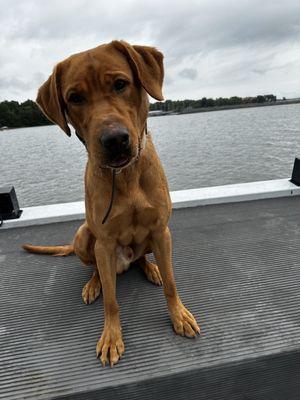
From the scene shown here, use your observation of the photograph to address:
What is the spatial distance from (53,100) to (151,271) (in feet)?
4.47

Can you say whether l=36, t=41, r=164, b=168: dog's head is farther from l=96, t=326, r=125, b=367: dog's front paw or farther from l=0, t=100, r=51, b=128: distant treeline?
l=0, t=100, r=51, b=128: distant treeline

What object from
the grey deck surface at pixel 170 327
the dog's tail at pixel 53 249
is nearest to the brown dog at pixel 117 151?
the grey deck surface at pixel 170 327

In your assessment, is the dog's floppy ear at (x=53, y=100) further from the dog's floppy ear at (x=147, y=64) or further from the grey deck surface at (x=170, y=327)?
the grey deck surface at (x=170, y=327)

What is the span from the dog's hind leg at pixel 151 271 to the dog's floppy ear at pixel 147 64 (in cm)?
126

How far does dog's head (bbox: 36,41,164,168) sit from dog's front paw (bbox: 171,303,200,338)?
97cm

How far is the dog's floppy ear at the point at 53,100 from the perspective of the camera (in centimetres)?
173

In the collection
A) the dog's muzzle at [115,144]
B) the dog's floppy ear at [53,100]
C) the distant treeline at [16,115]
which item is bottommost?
the distant treeline at [16,115]

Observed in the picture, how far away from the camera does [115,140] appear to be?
1.45 m

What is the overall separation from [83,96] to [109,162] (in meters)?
0.39

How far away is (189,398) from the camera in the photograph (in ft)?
5.48

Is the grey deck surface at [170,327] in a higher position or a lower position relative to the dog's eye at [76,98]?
lower

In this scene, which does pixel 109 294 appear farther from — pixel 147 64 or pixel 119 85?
pixel 147 64

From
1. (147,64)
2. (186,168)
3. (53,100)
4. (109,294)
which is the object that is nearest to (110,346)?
(109,294)

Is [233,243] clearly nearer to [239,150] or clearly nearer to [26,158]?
[239,150]
